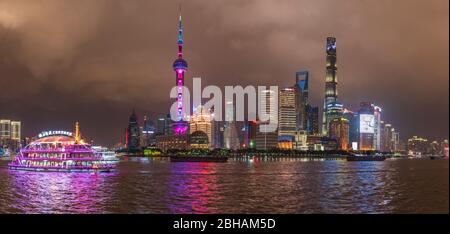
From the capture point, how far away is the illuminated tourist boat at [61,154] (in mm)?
99500

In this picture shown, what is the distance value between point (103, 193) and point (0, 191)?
47.3 feet

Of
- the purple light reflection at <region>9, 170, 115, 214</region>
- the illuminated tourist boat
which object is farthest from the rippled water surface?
the illuminated tourist boat

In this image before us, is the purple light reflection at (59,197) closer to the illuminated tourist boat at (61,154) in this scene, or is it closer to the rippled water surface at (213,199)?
the rippled water surface at (213,199)

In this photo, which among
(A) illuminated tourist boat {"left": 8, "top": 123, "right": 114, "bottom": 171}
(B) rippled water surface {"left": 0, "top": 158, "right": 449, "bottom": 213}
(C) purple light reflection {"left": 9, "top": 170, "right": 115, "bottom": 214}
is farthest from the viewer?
(A) illuminated tourist boat {"left": 8, "top": 123, "right": 114, "bottom": 171}

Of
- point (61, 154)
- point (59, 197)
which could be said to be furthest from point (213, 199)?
point (61, 154)

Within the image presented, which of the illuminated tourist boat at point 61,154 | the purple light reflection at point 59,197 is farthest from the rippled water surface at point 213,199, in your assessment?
the illuminated tourist boat at point 61,154

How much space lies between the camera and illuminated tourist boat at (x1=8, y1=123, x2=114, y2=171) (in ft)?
326

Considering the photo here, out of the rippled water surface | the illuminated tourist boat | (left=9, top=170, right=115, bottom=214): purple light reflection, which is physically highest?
the illuminated tourist boat

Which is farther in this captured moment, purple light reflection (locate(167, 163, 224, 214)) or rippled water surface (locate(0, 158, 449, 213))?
rippled water surface (locate(0, 158, 449, 213))

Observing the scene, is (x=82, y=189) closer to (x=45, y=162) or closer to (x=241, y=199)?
(x=241, y=199)

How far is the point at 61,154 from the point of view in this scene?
333 ft

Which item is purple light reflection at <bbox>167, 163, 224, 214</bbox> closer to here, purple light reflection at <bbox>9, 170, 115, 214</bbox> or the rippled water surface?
the rippled water surface

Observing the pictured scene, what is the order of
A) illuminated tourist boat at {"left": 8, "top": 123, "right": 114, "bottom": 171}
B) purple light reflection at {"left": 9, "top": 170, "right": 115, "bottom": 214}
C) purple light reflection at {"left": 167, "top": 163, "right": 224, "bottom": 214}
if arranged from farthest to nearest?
illuminated tourist boat at {"left": 8, "top": 123, "right": 114, "bottom": 171}
purple light reflection at {"left": 167, "top": 163, "right": 224, "bottom": 214}
purple light reflection at {"left": 9, "top": 170, "right": 115, "bottom": 214}
